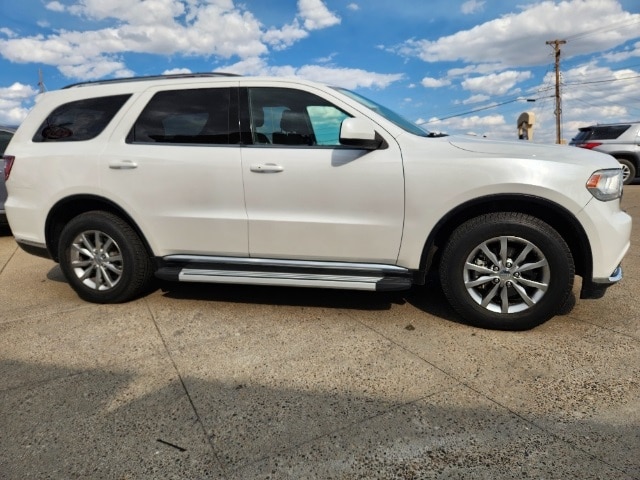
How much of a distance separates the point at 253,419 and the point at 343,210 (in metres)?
1.59

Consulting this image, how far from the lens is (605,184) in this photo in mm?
3062

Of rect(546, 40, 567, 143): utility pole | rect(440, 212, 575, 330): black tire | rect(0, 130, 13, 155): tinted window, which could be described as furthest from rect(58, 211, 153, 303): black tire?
rect(546, 40, 567, 143): utility pole

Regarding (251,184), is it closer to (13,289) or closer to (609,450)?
(609,450)

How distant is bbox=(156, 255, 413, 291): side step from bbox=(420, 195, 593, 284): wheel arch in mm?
297

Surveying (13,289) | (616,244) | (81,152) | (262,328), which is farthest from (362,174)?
(13,289)

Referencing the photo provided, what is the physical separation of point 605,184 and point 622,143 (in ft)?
35.1

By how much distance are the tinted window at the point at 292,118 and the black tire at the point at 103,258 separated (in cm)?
140

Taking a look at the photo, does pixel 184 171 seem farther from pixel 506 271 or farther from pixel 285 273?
pixel 506 271

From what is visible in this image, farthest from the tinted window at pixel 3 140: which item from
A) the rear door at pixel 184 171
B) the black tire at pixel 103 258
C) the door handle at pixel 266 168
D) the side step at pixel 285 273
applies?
the door handle at pixel 266 168

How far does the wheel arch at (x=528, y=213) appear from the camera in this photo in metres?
3.09

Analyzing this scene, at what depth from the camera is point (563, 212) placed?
3074 mm

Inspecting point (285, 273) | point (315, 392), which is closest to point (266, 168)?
point (285, 273)

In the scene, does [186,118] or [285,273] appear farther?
[186,118]

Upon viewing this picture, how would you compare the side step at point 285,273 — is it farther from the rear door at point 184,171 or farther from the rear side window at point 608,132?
the rear side window at point 608,132
